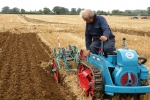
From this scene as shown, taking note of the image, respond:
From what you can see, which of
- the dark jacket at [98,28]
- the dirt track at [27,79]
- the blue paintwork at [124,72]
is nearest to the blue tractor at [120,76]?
the blue paintwork at [124,72]

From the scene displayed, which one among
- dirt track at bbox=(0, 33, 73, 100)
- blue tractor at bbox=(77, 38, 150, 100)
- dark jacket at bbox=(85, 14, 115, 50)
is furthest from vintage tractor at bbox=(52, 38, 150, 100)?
dirt track at bbox=(0, 33, 73, 100)

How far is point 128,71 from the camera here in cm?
471

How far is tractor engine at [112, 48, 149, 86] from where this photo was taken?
4.70 m

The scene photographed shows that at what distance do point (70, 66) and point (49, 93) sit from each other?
222cm

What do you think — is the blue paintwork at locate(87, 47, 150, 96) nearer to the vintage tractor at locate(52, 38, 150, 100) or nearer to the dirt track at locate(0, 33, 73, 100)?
the vintage tractor at locate(52, 38, 150, 100)

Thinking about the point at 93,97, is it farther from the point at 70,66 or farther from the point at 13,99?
the point at 70,66

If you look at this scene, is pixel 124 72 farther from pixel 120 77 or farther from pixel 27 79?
pixel 27 79

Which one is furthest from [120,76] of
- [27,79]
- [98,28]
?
[27,79]

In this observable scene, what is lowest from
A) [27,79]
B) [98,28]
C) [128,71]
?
[27,79]

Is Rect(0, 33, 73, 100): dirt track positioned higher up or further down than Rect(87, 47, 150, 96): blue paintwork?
further down

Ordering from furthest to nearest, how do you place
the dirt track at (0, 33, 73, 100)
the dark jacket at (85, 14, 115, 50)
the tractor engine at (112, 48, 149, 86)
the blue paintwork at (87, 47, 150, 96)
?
1. the dirt track at (0, 33, 73, 100)
2. the dark jacket at (85, 14, 115, 50)
3. the tractor engine at (112, 48, 149, 86)
4. the blue paintwork at (87, 47, 150, 96)

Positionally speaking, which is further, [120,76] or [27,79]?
[27,79]

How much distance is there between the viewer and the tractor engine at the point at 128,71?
4.70 m

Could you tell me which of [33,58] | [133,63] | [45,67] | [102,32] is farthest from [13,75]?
[133,63]
